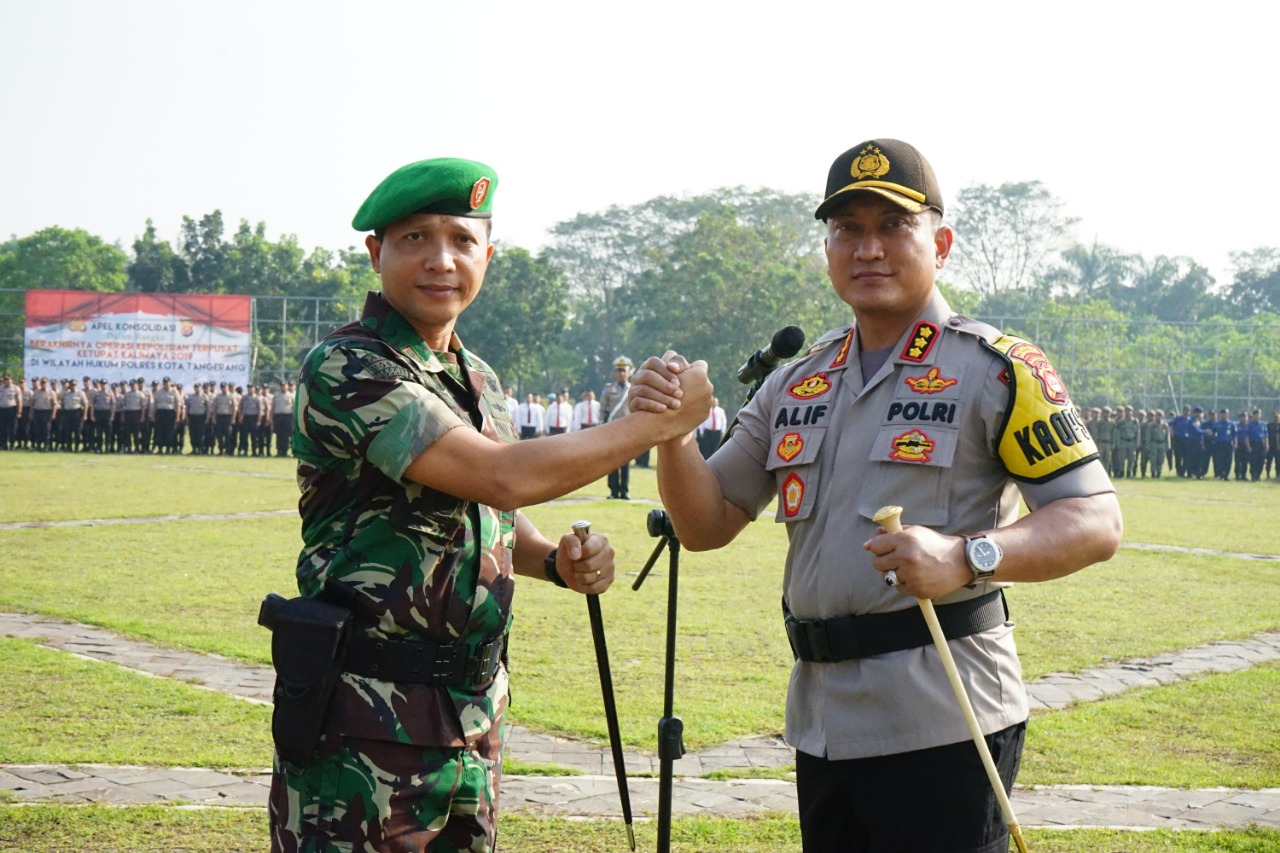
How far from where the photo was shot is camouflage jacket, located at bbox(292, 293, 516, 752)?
2.73 meters

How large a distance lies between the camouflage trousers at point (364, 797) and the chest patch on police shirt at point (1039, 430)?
1393 millimetres

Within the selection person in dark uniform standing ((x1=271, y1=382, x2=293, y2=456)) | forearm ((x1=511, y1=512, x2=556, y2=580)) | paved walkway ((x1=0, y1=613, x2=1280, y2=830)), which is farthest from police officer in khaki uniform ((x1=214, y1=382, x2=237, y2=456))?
forearm ((x1=511, y1=512, x2=556, y2=580))

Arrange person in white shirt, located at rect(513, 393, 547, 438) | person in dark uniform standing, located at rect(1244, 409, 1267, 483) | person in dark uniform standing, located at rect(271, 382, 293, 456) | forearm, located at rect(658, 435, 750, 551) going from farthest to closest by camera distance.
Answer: person in dark uniform standing, located at rect(1244, 409, 1267, 483)
person in white shirt, located at rect(513, 393, 547, 438)
person in dark uniform standing, located at rect(271, 382, 293, 456)
forearm, located at rect(658, 435, 750, 551)

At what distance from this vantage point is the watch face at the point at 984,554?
2.57 m

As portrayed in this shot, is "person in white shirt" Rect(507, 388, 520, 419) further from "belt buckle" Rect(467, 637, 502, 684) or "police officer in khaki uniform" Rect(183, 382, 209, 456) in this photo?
"police officer in khaki uniform" Rect(183, 382, 209, 456)

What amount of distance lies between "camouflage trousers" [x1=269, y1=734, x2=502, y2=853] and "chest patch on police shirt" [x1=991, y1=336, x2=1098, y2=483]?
1.39 meters

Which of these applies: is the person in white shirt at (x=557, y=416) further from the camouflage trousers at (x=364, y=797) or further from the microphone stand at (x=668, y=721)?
the camouflage trousers at (x=364, y=797)

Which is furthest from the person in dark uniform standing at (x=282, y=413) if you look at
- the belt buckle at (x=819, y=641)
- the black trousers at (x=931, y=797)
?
the black trousers at (x=931, y=797)

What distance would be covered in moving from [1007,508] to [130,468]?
2684 centimetres

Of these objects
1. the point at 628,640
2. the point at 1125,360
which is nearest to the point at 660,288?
the point at 1125,360

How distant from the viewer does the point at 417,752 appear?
2797mm

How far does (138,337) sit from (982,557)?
1497 inches

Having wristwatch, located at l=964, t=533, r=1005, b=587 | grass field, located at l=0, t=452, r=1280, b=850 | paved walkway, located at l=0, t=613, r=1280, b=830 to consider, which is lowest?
paved walkway, located at l=0, t=613, r=1280, b=830

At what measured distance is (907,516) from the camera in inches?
113
